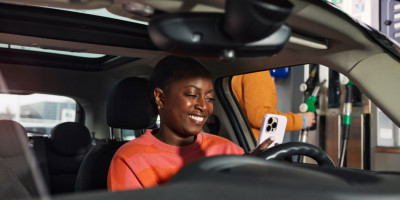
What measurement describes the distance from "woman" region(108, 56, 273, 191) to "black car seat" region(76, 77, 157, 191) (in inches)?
6.3

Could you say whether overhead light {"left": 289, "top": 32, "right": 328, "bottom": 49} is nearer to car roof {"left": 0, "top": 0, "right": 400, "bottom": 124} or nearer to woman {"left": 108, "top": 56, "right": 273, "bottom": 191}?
car roof {"left": 0, "top": 0, "right": 400, "bottom": 124}

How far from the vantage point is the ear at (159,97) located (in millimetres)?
1470

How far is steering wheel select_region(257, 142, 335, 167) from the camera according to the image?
42.2 inches

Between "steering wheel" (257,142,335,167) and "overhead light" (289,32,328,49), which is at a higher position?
"overhead light" (289,32,328,49)

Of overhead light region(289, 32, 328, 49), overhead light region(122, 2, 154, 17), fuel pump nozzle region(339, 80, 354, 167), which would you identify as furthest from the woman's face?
fuel pump nozzle region(339, 80, 354, 167)

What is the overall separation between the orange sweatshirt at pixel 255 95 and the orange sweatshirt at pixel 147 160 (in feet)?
2.34

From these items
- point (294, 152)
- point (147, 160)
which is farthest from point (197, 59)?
point (147, 160)

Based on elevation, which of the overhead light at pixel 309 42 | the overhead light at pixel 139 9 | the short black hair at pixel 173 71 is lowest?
the short black hair at pixel 173 71

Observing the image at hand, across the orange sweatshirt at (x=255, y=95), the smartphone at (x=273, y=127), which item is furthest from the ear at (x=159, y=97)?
the orange sweatshirt at (x=255, y=95)

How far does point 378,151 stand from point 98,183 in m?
2.96

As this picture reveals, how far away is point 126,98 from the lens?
1.70m

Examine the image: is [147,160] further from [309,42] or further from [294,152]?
[309,42]

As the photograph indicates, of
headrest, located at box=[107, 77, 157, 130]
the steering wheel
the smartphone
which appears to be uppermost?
headrest, located at box=[107, 77, 157, 130]

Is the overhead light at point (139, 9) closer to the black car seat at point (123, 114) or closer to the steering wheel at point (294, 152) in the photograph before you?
the steering wheel at point (294, 152)
